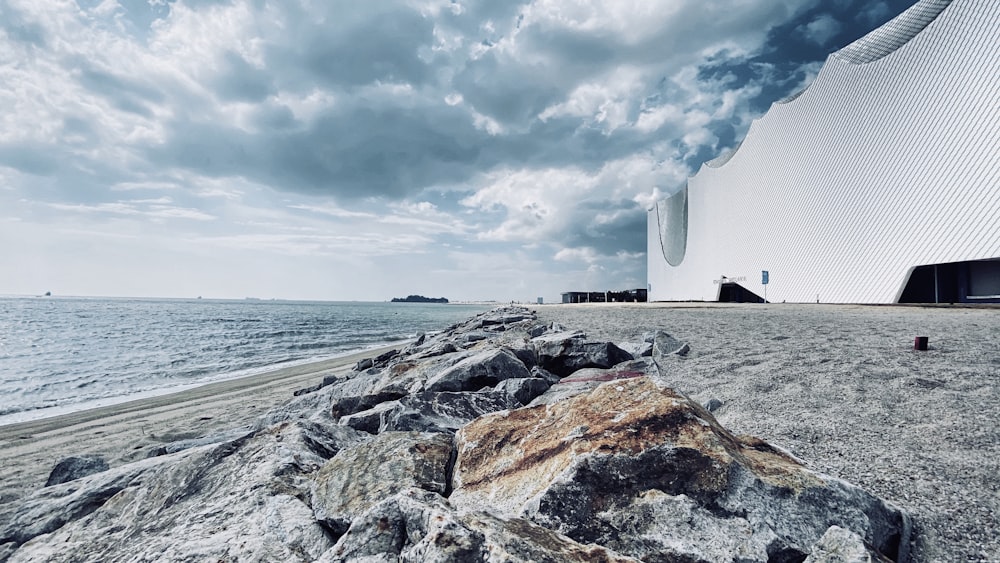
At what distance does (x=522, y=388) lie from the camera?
4430mm

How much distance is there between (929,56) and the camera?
25.7 metres

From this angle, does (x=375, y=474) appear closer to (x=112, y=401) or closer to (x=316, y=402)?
(x=316, y=402)

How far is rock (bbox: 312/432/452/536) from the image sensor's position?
226cm

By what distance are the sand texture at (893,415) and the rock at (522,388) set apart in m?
1.54

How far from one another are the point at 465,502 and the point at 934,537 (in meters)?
2.03

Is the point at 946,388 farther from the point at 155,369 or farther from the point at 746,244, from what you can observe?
the point at 746,244

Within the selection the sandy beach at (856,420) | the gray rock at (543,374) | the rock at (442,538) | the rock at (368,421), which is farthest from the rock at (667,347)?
the rock at (442,538)

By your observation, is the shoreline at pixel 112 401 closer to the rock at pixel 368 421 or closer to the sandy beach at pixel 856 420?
the sandy beach at pixel 856 420

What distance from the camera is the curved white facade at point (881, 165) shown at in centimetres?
2286

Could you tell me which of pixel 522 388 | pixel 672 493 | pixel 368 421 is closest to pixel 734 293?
pixel 522 388

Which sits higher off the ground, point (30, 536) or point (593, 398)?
point (593, 398)

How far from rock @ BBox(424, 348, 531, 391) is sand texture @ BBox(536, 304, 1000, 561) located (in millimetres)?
1851

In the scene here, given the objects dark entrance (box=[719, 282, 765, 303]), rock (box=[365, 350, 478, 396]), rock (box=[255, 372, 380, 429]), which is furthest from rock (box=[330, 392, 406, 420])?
dark entrance (box=[719, 282, 765, 303])

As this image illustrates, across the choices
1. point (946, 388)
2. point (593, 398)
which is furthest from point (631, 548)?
point (946, 388)
